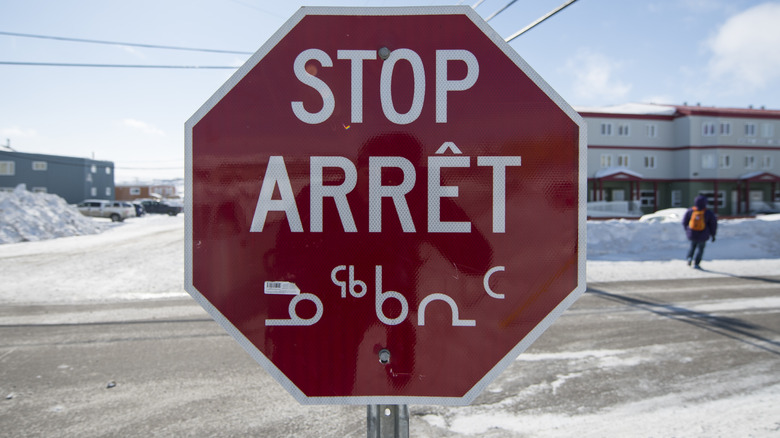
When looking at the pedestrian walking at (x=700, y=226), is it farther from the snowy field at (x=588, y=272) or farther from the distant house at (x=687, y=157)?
the distant house at (x=687, y=157)

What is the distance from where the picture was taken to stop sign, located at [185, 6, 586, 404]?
41.9 inches

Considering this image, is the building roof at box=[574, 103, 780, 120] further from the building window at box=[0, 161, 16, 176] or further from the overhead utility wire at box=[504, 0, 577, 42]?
the building window at box=[0, 161, 16, 176]

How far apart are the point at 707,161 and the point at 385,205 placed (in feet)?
145

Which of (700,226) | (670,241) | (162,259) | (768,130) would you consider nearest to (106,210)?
(162,259)

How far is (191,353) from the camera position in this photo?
4.83 metres

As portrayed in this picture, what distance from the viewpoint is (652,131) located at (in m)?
36.5

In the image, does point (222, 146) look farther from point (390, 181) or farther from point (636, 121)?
point (636, 121)

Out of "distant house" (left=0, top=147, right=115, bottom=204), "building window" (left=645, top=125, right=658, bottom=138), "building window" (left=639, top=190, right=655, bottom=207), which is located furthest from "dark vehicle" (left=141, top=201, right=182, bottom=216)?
"building window" (left=645, top=125, right=658, bottom=138)

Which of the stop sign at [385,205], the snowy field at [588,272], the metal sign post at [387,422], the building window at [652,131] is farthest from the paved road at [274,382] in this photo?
the building window at [652,131]

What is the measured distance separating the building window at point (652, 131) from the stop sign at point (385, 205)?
41.8m

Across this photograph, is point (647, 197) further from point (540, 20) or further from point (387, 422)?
point (387, 422)

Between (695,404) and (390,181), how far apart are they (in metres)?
3.96

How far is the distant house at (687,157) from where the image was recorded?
116ft

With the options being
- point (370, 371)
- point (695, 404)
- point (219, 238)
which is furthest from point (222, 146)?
point (695, 404)
